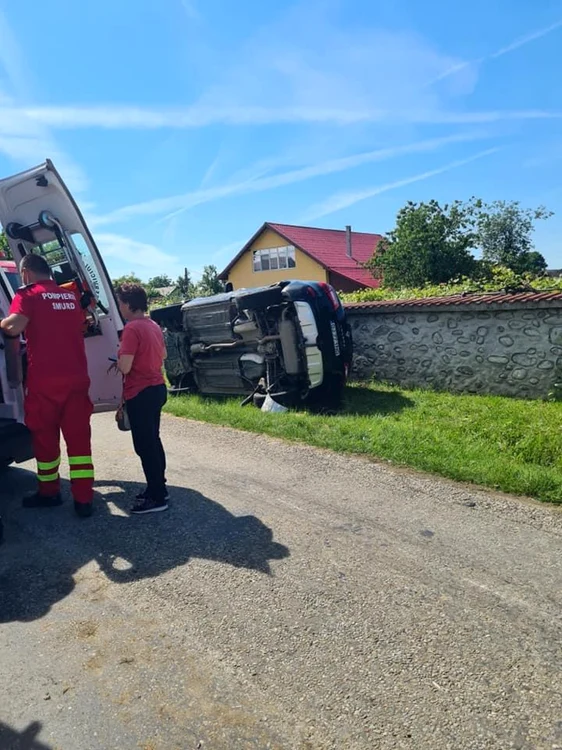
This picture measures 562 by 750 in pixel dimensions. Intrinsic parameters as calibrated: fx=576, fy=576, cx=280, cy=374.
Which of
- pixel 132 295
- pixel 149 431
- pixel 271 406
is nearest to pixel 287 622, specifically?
pixel 149 431

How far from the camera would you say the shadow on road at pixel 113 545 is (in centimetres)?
349

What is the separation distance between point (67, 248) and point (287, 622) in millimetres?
3977

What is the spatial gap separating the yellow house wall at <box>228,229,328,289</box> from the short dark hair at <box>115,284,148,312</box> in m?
29.5

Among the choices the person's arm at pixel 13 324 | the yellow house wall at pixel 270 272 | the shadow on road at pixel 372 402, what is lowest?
the shadow on road at pixel 372 402

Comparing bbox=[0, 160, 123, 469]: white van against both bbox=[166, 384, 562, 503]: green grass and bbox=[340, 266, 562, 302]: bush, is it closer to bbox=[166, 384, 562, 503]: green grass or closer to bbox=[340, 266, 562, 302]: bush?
bbox=[166, 384, 562, 503]: green grass

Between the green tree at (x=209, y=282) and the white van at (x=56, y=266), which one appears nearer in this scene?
the white van at (x=56, y=266)

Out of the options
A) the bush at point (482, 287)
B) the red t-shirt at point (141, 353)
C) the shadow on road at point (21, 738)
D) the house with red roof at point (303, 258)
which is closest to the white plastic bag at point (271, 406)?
the red t-shirt at point (141, 353)

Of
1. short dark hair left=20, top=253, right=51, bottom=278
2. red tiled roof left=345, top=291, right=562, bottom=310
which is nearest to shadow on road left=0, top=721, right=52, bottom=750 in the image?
short dark hair left=20, top=253, right=51, bottom=278

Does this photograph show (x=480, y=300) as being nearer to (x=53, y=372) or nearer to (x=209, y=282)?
(x=53, y=372)

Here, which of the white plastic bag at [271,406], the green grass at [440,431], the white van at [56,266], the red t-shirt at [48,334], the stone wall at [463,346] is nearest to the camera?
the red t-shirt at [48,334]

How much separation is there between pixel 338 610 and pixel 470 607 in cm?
70

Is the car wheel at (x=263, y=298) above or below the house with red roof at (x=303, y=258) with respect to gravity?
below

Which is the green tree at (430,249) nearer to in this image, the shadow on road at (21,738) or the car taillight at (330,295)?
the car taillight at (330,295)

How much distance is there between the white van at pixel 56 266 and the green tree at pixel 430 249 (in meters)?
20.3
